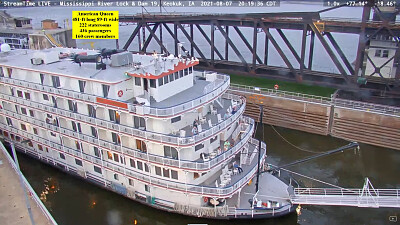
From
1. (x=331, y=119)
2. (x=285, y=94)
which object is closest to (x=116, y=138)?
(x=285, y=94)

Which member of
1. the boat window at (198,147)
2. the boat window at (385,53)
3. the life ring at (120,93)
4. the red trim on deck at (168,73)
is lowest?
the boat window at (198,147)

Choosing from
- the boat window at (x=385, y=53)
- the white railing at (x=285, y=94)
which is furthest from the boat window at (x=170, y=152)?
the boat window at (x=385, y=53)

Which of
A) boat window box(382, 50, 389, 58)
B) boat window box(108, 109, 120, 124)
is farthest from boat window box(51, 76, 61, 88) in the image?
boat window box(382, 50, 389, 58)

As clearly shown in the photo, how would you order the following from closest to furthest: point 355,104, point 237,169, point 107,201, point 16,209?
point 16,209, point 237,169, point 107,201, point 355,104

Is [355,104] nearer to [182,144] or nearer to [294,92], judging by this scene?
[294,92]

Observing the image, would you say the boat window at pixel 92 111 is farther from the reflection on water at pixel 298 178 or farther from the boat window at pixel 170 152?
the boat window at pixel 170 152

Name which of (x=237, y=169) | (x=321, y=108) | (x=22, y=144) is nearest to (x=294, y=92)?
(x=321, y=108)
